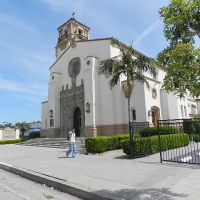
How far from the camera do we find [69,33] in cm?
4212

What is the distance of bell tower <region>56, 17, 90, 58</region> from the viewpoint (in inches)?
1638

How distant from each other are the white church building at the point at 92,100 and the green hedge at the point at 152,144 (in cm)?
914

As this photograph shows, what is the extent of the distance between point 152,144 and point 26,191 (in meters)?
8.58

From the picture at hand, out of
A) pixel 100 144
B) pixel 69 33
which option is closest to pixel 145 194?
pixel 100 144

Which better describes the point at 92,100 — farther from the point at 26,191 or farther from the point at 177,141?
the point at 26,191

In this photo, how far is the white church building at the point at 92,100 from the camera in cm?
2612

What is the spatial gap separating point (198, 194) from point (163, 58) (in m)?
3.50

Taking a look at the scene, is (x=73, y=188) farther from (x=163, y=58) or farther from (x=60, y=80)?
(x=60, y=80)

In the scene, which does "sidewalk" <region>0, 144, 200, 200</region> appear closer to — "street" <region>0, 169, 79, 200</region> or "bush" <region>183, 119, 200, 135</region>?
"street" <region>0, 169, 79, 200</region>

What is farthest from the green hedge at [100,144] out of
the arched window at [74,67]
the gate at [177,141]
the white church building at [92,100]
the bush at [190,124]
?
the arched window at [74,67]

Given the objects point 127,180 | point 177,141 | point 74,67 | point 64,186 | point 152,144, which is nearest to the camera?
point 64,186

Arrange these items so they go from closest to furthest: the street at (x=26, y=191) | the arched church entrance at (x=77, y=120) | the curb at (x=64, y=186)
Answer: the curb at (x=64, y=186), the street at (x=26, y=191), the arched church entrance at (x=77, y=120)

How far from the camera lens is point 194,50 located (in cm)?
579

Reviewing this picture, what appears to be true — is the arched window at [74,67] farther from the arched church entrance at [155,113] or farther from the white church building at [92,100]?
the arched church entrance at [155,113]
